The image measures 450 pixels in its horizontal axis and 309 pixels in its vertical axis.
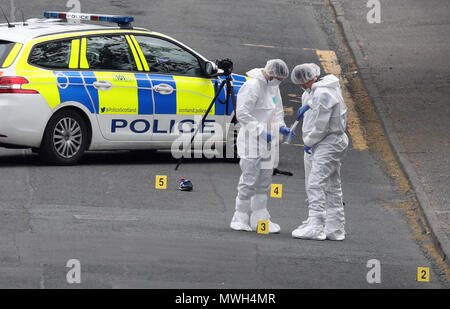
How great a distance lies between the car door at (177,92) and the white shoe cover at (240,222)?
3473 millimetres

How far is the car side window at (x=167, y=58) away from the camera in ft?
47.5

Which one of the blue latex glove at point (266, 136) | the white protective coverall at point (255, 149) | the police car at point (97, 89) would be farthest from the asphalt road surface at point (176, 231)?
the blue latex glove at point (266, 136)

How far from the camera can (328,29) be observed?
25.2 metres

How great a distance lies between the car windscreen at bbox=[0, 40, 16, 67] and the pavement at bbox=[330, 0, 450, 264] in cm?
515

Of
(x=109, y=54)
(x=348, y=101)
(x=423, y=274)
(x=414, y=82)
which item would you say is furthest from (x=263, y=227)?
(x=414, y=82)

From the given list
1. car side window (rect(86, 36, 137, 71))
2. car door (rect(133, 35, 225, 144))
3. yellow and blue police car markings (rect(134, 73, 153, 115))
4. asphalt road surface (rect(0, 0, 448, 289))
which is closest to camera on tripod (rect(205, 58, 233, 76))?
car door (rect(133, 35, 225, 144))

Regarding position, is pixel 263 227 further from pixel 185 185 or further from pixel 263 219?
pixel 185 185

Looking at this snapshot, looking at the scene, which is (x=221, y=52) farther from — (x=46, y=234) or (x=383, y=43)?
(x=46, y=234)

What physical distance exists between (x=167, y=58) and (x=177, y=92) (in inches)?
19.7

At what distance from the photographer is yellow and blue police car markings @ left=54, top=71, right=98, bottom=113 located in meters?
13.5

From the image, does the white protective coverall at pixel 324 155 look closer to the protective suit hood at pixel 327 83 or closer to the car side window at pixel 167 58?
the protective suit hood at pixel 327 83

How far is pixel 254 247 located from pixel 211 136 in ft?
15.3

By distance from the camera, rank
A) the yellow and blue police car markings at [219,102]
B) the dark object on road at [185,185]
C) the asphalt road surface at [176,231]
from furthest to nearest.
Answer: the yellow and blue police car markings at [219,102], the dark object on road at [185,185], the asphalt road surface at [176,231]

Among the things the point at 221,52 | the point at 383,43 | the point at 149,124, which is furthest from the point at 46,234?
the point at 383,43
